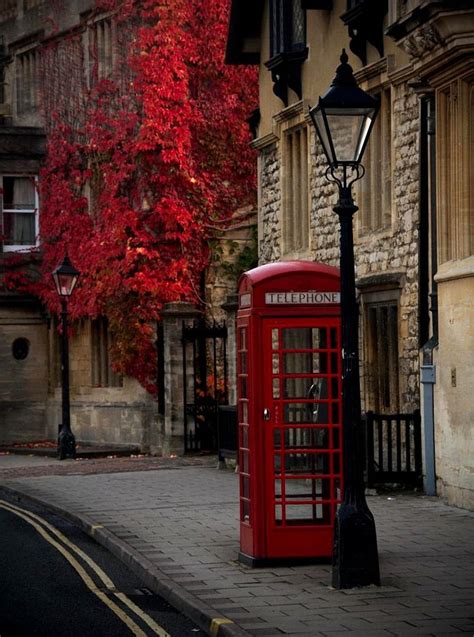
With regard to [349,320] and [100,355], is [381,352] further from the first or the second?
[100,355]

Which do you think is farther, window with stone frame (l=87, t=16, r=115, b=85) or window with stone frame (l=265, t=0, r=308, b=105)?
window with stone frame (l=87, t=16, r=115, b=85)

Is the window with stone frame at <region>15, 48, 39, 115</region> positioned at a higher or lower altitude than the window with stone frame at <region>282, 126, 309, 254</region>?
higher

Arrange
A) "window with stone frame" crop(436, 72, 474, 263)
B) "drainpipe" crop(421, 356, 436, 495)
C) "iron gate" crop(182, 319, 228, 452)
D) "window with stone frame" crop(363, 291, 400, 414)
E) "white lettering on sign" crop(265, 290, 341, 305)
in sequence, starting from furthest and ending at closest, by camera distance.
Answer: "iron gate" crop(182, 319, 228, 452)
"window with stone frame" crop(363, 291, 400, 414)
"drainpipe" crop(421, 356, 436, 495)
"window with stone frame" crop(436, 72, 474, 263)
"white lettering on sign" crop(265, 290, 341, 305)

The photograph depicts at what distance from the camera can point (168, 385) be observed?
96.7ft

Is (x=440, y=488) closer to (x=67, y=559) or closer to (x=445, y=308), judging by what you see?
(x=445, y=308)

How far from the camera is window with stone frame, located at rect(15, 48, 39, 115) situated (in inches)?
1523

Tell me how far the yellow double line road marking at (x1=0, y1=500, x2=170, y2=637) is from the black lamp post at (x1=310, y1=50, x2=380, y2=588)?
5.34 ft

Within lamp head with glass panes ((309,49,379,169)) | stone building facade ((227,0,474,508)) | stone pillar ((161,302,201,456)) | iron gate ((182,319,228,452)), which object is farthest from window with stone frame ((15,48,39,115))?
lamp head with glass panes ((309,49,379,169))

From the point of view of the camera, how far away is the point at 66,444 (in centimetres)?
3047

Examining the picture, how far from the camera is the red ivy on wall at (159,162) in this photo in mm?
31734

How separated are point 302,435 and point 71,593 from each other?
2336 mm

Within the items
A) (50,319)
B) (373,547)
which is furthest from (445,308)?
(50,319)

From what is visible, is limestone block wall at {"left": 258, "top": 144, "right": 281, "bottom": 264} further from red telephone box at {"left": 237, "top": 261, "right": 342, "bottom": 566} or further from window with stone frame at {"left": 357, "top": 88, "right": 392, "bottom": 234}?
red telephone box at {"left": 237, "top": 261, "right": 342, "bottom": 566}

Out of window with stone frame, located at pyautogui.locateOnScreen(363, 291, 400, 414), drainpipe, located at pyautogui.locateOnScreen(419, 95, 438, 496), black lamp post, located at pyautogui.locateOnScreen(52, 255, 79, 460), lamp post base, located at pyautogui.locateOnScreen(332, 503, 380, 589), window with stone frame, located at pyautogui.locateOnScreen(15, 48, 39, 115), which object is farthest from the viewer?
window with stone frame, located at pyautogui.locateOnScreen(15, 48, 39, 115)
